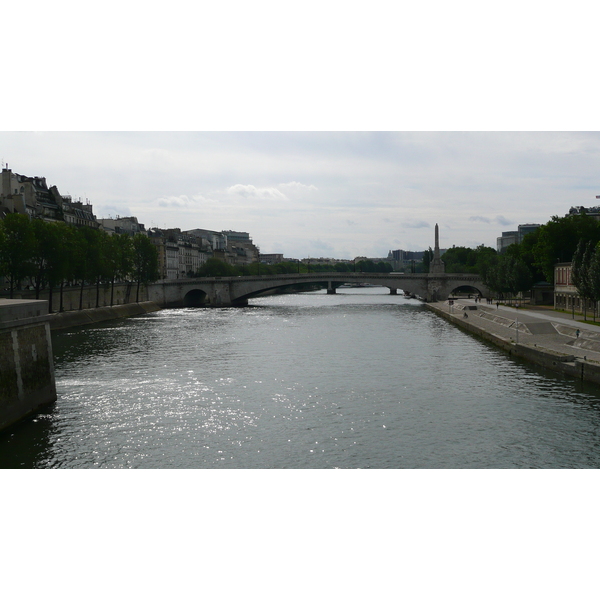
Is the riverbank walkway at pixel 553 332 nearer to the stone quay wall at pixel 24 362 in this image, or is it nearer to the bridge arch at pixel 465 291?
the stone quay wall at pixel 24 362

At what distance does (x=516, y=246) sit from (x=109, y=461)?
63580mm

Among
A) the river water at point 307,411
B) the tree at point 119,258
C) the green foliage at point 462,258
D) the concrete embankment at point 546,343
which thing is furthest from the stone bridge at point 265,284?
the river water at point 307,411

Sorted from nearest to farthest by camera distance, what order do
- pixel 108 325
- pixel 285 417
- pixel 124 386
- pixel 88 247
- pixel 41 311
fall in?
pixel 285 417
pixel 41 311
pixel 124 386
pixel 108 325
pixel 88 247

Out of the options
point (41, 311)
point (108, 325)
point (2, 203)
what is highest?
point (2, 203)

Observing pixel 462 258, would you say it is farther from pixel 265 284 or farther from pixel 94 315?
pixel 94 315

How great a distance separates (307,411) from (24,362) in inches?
342

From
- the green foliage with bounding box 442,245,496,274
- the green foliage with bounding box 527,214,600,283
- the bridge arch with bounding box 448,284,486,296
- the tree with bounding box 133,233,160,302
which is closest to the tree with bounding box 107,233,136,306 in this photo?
the tree with bounding box 133,233,160,302

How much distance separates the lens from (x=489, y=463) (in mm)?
15445

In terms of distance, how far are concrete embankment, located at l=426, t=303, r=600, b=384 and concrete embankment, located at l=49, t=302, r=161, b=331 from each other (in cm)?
2795

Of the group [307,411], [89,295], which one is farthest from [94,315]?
[307,411]

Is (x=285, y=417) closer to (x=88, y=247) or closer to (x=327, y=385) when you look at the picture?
(x=327, y=385)

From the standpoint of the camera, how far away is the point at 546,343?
31.7 meters

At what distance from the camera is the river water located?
52.6 ft

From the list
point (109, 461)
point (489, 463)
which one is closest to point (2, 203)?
point (109, 461)
